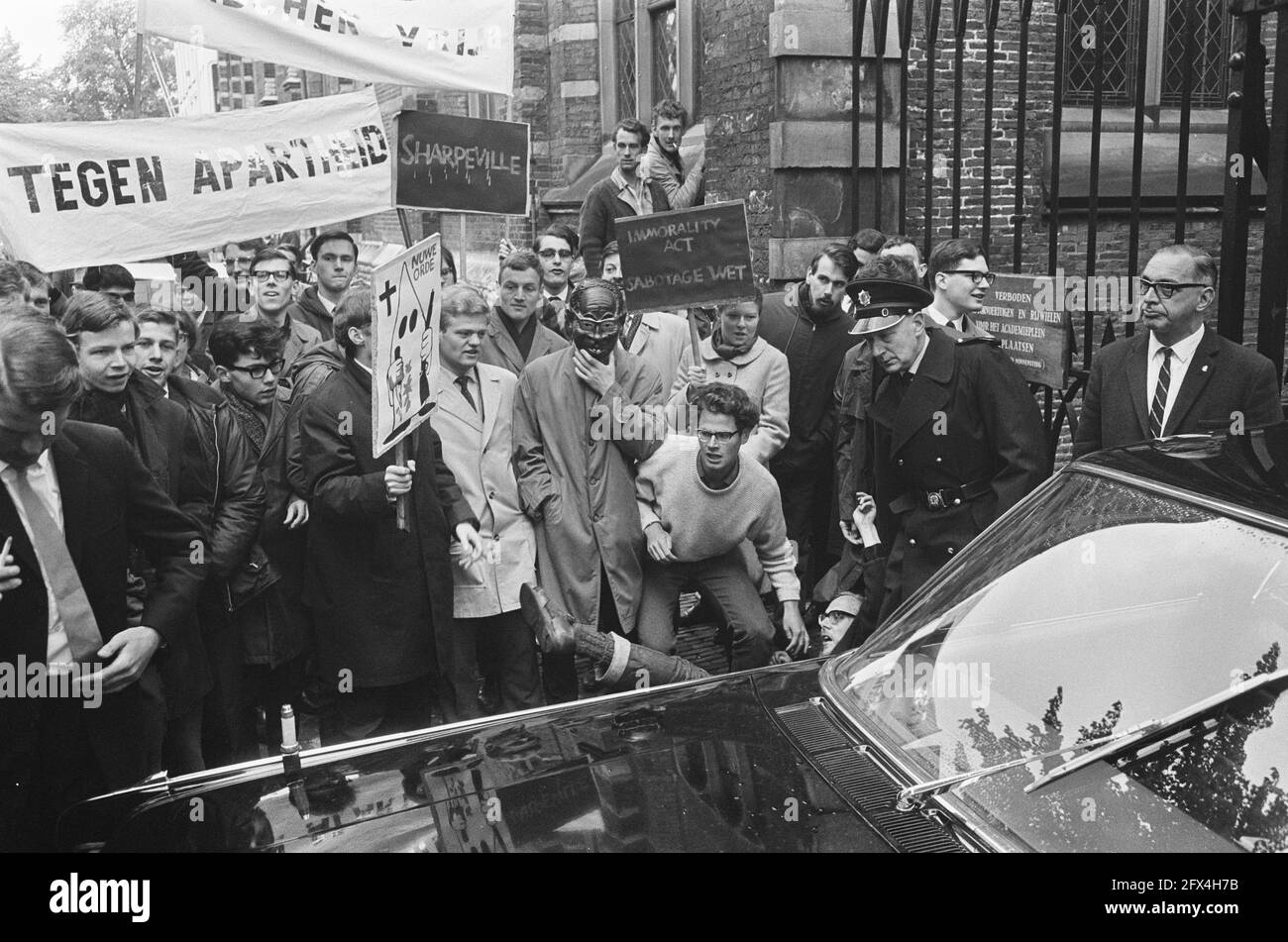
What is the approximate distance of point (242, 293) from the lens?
9.86 m

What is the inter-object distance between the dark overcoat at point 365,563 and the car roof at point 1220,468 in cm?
277

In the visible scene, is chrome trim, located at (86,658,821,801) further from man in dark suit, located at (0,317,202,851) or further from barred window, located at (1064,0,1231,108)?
barred window, located at (1064,0,1231,108)

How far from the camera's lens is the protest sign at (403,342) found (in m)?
4.73

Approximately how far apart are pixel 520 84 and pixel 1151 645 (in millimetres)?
17454

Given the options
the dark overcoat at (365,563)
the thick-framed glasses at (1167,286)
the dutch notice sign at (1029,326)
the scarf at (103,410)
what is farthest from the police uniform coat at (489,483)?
the thick-framed glasses at (1167,286)

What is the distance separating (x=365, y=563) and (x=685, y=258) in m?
2.27

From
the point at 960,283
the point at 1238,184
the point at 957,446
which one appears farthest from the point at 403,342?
the point at 1238,184

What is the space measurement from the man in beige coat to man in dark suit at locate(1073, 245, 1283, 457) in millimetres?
2474

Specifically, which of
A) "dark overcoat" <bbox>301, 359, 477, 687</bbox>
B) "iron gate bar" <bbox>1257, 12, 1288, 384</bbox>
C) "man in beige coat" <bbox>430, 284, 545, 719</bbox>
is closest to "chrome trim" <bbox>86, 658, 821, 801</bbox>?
"dark overcoat" <bbox>301, 359, 477, 687</bbox>

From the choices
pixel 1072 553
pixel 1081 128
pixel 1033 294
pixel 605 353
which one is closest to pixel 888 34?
pixel 1081 128

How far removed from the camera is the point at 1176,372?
5.70m

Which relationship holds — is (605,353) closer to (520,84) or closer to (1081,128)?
(1081,128)

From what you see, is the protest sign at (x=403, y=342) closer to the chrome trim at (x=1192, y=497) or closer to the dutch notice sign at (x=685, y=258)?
the dutch notice sign at (x=685, y=258)

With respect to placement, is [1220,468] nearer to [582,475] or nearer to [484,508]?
[582,475]
